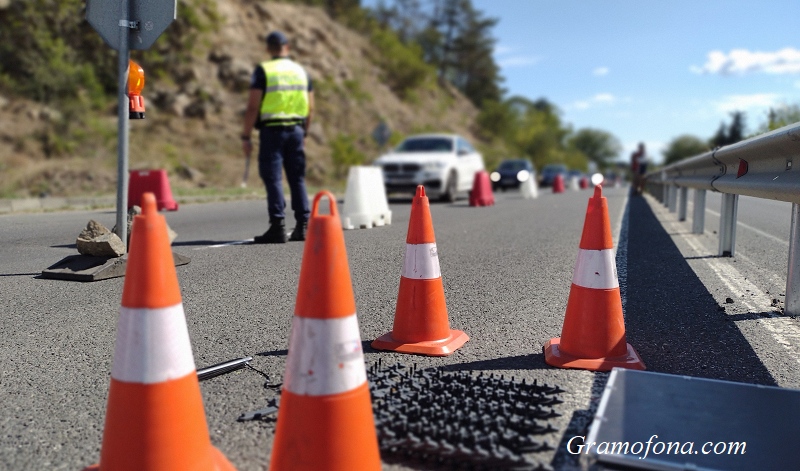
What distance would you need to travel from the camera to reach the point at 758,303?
173 inches

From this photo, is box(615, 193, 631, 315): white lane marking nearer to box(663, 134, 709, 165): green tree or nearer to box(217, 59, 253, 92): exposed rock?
box(217, 59, 253, 92): exposed rock

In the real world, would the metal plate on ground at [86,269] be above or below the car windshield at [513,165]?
below

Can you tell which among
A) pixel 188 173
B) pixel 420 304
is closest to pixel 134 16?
pixel 420 304

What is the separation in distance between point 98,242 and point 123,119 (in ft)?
3.43

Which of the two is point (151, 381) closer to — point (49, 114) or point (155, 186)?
point (155, 186)

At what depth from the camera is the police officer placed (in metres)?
7.24

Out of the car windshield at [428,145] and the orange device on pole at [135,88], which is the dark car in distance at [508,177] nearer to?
the car windshield at [428,145]

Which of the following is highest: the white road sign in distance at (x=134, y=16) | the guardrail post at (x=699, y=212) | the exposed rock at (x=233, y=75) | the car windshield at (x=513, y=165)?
the exposed rock at (x=233, y=75)

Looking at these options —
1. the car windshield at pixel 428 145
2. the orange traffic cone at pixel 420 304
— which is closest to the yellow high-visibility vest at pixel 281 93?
the orange traffic cone at pixel 420 304

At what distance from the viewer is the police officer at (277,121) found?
23.8ft

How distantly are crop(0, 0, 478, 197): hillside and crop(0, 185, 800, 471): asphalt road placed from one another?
1224 cm

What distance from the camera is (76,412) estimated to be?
265 cm

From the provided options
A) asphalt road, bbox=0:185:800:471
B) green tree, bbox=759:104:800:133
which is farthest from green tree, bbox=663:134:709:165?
asphalt road, bbox=0:185:800:471

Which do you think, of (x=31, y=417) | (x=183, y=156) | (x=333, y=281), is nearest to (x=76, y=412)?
(x=31, y=417)
